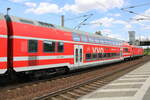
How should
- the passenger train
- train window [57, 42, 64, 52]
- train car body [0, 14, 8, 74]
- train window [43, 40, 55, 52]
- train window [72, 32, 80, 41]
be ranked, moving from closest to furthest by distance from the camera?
1. train car body [0, 14, 8, 74]
2. the passenger train
3. train window [43, 40, 55, 52]
4. train window [57, 42, 64, 52]
5. train window [72, 32, 80, 41]

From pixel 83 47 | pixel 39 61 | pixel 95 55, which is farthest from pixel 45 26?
pixel 95 55

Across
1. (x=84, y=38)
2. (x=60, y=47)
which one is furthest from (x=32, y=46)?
(x=84, y=38)

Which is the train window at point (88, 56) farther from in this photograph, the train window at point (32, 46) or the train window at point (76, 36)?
the train window at point (32, 46)

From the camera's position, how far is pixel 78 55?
16.7 meters

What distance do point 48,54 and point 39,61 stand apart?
95cm

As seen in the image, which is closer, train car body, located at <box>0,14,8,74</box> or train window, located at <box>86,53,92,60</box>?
train car body, located at <box>0,14,8,74</box>

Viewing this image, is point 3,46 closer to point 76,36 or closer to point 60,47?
point 60,47

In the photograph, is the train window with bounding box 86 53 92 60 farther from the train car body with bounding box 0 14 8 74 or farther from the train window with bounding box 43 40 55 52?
the train car body with bounding box 0 14 8 74

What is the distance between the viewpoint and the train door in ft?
53.2

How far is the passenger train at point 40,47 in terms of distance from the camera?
1036 centimetres

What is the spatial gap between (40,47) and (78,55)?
5.01 metres

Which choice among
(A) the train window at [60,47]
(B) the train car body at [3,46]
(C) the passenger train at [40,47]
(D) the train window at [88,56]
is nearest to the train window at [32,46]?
(C) the passenger train at [40,47]

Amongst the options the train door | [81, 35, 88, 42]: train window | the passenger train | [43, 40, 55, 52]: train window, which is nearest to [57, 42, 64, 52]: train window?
the passenger train

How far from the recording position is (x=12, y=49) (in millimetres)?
10352
